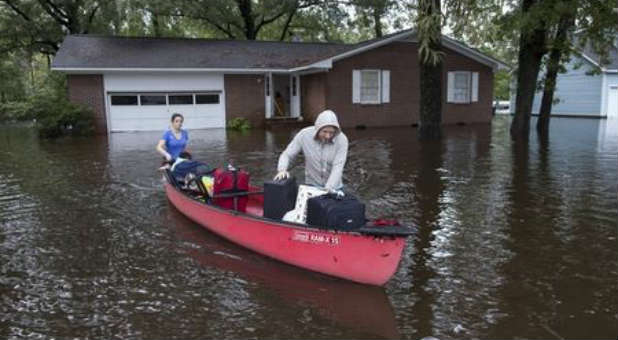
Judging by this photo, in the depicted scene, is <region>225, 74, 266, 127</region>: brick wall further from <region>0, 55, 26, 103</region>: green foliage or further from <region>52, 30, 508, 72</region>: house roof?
<region>0, 55, 26, 103</region>: green foliage

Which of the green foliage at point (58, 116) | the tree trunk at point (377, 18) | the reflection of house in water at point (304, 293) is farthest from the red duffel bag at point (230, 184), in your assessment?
the tree trunk at point (377, 18)

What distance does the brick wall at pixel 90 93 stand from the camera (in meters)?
21.0

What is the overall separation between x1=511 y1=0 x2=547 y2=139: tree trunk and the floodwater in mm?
7283

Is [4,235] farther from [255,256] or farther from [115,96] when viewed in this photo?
[115,96]

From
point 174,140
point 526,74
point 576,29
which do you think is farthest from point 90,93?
point 576,29

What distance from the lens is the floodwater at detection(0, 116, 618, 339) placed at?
4.28 meters

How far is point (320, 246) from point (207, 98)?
19293 millimetres

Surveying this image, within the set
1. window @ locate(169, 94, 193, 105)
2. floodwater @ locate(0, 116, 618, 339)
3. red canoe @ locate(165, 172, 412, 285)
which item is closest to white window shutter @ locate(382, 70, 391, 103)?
window @ locate(169, 94, 193, 105)

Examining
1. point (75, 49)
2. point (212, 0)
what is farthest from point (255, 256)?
point (212, 0)

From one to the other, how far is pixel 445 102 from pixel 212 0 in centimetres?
1414

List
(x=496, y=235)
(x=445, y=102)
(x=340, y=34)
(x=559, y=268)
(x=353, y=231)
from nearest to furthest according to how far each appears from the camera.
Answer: (x=353, y=231) → (x=559, y=268) → (x=496, y=235) → (x=445, y=102) → (x=340, y=34)

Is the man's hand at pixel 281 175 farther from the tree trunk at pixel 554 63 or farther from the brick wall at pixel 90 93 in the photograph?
the brick wall at pixel 90 93

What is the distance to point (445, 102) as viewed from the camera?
2559cm

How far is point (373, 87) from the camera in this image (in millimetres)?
24203
